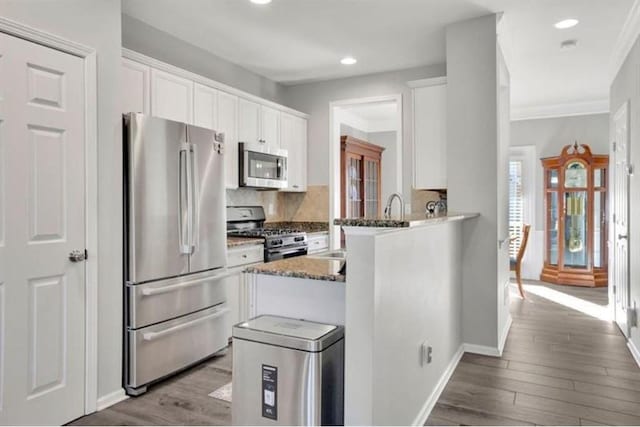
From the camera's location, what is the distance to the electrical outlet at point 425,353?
2365mm

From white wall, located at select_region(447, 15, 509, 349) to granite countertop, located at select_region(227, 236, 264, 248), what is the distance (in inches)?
68.9

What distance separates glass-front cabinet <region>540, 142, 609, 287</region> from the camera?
634cm

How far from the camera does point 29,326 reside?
2.22 meters

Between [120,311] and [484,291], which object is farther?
[484,291]

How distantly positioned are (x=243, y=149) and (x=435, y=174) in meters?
1.84

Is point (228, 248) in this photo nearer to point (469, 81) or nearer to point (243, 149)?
point (243, 149)

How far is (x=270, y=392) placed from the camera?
5.99 feet

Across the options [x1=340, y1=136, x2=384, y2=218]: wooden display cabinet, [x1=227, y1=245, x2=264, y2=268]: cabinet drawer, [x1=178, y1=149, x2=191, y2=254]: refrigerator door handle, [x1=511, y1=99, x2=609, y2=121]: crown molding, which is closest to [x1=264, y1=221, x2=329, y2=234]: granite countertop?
[x1=340, y1=136, x2=384, y2=218]: wooden display cabinet

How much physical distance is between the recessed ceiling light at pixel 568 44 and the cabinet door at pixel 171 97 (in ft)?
11.3

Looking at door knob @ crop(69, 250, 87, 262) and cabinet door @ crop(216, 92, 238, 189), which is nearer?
door knob @ crop(69, 250, 87, 262)

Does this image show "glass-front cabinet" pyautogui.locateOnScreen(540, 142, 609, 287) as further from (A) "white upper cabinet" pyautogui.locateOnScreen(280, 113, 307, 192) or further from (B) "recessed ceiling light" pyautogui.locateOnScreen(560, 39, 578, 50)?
(A) "white upper cabinet" pyautogui.locateOnScreen(280, 113, 307, 192)

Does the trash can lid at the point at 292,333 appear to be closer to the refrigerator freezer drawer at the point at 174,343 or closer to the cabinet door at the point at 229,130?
the refrigerator freezer drawer at the point at 174,343

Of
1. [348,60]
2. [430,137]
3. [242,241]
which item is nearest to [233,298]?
[242,241]

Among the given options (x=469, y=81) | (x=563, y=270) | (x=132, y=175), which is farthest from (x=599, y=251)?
(x=132, y=175)
